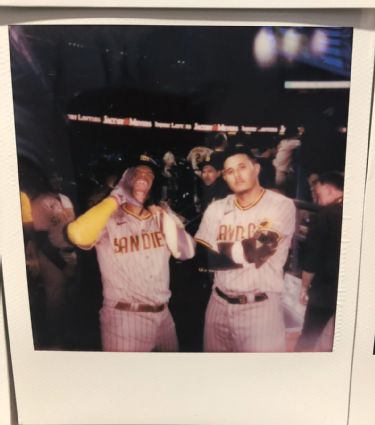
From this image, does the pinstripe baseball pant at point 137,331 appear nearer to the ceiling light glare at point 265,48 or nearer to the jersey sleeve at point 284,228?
the jersey sleeve at point 284,228

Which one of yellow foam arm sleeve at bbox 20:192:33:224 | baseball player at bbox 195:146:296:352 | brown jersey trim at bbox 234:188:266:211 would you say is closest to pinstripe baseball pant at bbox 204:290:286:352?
baseball player at bbox 195:146:296:352

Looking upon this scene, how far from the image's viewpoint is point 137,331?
615 mm

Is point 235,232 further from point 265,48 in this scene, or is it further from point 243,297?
point 265,48

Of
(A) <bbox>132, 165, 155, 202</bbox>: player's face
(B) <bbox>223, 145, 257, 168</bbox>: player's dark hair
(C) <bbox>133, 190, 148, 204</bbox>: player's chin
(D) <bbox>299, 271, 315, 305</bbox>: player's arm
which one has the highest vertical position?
(B) <bbox>223, 145, 257, 168</bbox>: player's dark hair

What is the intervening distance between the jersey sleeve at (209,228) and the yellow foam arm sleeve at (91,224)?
102 millimetres

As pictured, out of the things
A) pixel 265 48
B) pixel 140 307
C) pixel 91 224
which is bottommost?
pixel 140 307

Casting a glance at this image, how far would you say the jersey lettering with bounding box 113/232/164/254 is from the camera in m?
0.59

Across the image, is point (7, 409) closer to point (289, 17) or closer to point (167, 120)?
point (167, 120)

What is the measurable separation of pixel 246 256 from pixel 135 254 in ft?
0.43

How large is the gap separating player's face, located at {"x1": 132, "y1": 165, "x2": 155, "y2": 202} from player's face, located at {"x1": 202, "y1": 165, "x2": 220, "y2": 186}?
0.06 metres

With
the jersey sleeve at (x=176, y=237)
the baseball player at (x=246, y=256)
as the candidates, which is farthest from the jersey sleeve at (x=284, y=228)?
the jersey sleeve at (x=176, y=237)

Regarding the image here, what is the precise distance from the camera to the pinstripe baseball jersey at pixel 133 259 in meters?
0.59

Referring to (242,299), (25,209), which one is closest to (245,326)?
(242,299)

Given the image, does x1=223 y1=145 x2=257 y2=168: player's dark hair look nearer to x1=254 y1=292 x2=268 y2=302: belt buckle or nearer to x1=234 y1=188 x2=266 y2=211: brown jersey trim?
x1=234 y1=188 x2=266 y2=211: brown jersey trim
